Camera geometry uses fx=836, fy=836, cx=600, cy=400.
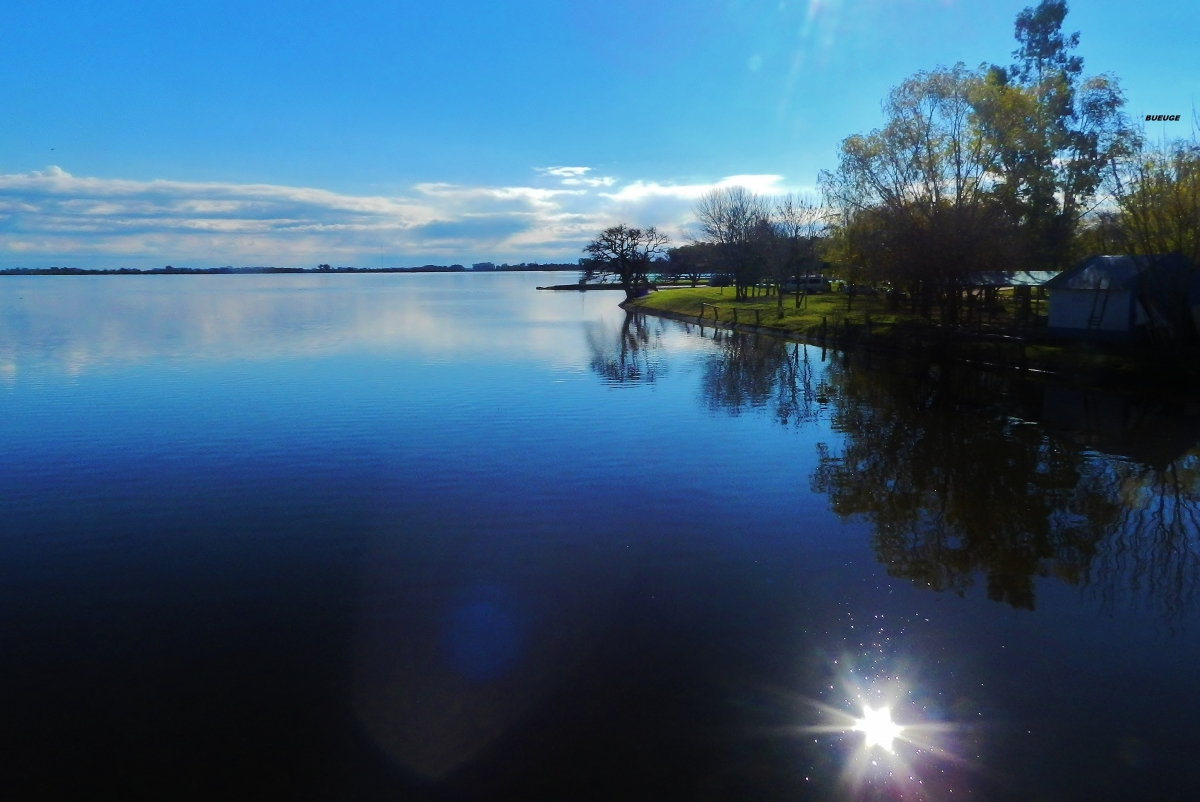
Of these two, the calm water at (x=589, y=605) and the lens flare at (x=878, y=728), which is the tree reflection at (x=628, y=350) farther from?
the lens flare at (x=878, y=728)

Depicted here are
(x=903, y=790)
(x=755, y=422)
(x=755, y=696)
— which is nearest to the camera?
(x=903, y=790)

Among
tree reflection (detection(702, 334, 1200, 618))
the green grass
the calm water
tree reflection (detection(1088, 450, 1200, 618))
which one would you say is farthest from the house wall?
tree reflection (detection(1088, 450, 1200, 618))

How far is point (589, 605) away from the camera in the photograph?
32.0ft

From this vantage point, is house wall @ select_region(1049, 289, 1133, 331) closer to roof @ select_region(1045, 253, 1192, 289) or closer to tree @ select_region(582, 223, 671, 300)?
roof @ select_region(1045, 253, 1192, 289)

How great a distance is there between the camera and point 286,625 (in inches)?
364

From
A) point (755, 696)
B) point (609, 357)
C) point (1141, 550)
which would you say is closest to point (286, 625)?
point (755, 696)

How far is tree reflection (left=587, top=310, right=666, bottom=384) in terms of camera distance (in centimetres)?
3019

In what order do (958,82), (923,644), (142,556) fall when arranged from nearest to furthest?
(923,644) < (142,556) < (958,82)

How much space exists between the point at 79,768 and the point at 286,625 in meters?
2.63

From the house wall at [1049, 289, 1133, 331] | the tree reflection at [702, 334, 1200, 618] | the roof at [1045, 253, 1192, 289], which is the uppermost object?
the roof at [1045, 253, 1192, 289]

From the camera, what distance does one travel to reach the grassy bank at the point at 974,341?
26031mm

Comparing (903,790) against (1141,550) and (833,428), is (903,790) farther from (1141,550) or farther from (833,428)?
(833,428)

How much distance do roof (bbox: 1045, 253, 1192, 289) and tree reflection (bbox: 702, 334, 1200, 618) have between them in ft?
18.1

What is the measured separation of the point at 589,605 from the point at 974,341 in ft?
89.8
